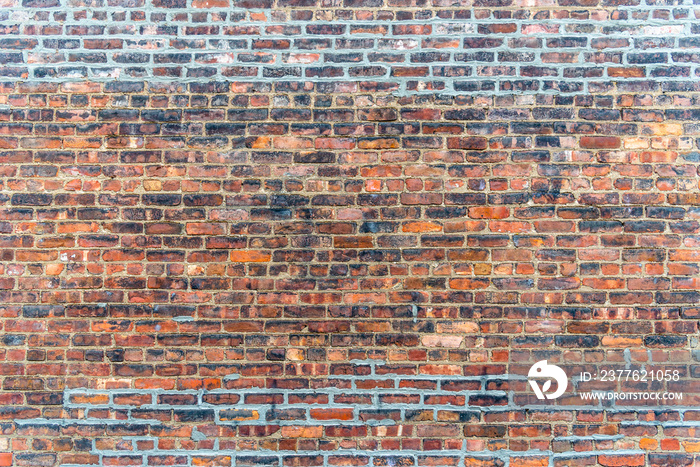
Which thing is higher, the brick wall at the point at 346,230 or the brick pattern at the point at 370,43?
the brick pattern at the point at 370,43

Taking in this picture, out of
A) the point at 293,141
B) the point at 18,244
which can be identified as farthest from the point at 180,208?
Answer: the point at 18,244

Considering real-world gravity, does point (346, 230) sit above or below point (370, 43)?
below

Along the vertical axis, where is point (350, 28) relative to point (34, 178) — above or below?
above

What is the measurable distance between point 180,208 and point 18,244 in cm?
83

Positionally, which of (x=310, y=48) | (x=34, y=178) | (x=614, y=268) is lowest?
(x=614, y=268)

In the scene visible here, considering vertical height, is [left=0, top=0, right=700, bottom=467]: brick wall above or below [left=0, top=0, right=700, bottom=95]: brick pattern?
below

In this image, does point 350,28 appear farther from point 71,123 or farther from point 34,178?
point 34,178

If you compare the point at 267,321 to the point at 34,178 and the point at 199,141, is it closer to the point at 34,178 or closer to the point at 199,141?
the point at 199,141

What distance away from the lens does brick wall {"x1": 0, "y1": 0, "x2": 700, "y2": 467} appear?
205 centimetres

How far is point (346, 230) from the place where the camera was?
209 centimetres

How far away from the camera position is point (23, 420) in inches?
81.0

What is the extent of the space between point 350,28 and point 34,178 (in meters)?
1.77

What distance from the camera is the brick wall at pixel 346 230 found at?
2053 millimetres

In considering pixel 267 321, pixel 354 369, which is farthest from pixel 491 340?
pixel 267 321
